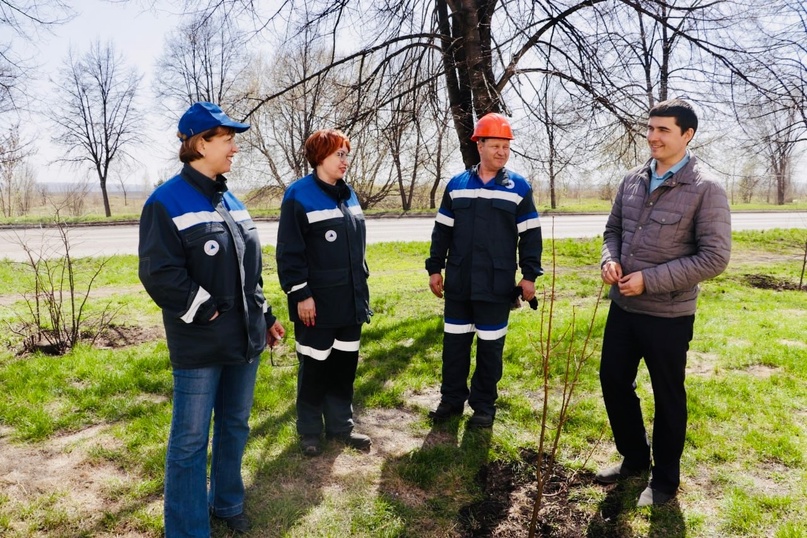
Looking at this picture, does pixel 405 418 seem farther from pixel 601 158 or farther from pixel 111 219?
pixel 111 219

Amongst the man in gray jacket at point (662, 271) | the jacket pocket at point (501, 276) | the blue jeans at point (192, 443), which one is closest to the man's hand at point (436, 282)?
the jacket pocket at point (501, 276)

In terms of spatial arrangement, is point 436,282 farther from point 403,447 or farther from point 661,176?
point 661,176

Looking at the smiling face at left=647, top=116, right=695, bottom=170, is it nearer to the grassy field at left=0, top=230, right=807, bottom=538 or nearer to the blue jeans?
the grassy field at left=0, top=230, right=807, bottom=538

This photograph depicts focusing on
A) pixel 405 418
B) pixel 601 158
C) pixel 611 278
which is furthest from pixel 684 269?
pixel 601 158

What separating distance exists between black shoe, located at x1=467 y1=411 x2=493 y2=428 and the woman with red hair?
742 mm

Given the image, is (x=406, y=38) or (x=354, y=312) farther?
(x=406, y=38)

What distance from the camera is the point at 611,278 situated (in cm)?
283

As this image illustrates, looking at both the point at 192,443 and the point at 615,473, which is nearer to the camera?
the point at 192,443

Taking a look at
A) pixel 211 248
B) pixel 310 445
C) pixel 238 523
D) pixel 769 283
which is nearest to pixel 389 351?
pixel 310 445

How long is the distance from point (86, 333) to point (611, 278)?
5519 mm

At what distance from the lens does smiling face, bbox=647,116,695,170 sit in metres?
2.67

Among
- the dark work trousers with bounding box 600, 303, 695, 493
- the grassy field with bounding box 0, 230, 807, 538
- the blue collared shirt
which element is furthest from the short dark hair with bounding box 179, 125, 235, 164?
the dark work trousers with bounding box 600, 303, 695, 493

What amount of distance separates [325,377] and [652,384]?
1.97 m

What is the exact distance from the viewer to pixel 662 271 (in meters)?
2.64
